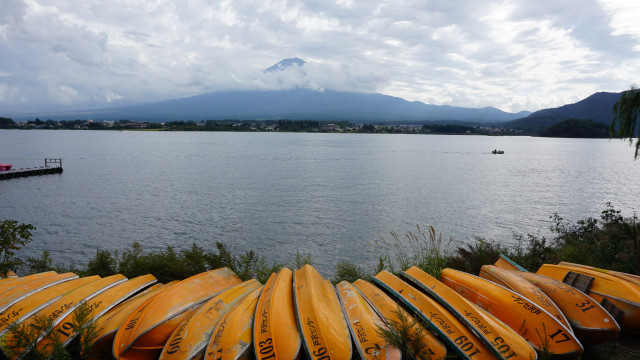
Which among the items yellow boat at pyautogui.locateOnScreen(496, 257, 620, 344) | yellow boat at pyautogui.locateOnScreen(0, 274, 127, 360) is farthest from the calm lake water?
yellow boat at pyautogui.locateOnScreen(496, 257, 620, 344)

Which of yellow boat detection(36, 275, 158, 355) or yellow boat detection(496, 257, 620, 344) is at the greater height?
yellow boat detection(496, 257, 620, 344)

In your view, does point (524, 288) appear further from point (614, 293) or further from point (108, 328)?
point (108, 328)

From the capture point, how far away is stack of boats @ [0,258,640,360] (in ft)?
16.1

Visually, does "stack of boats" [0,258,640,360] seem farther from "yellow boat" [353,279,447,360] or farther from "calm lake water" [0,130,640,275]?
"calm lake water" [0,130,640,275]

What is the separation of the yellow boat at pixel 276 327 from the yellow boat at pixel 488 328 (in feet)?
7.54

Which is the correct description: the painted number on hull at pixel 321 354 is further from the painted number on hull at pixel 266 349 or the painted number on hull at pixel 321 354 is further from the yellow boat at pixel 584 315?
the yellow boat at pixel 584 315

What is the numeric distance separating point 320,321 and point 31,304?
4.67 m

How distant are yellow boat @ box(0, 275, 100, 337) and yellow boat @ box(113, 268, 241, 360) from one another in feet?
5.16

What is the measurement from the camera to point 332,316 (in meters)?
5.54

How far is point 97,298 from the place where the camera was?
6457mm

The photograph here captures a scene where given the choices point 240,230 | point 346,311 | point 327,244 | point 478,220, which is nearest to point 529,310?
point 346,311

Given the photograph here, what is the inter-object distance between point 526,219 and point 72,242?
88.1 ft

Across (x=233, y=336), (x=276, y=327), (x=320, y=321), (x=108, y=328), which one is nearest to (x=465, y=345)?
(x=320, y=321)

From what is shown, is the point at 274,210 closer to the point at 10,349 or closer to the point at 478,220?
the point at 478,220
